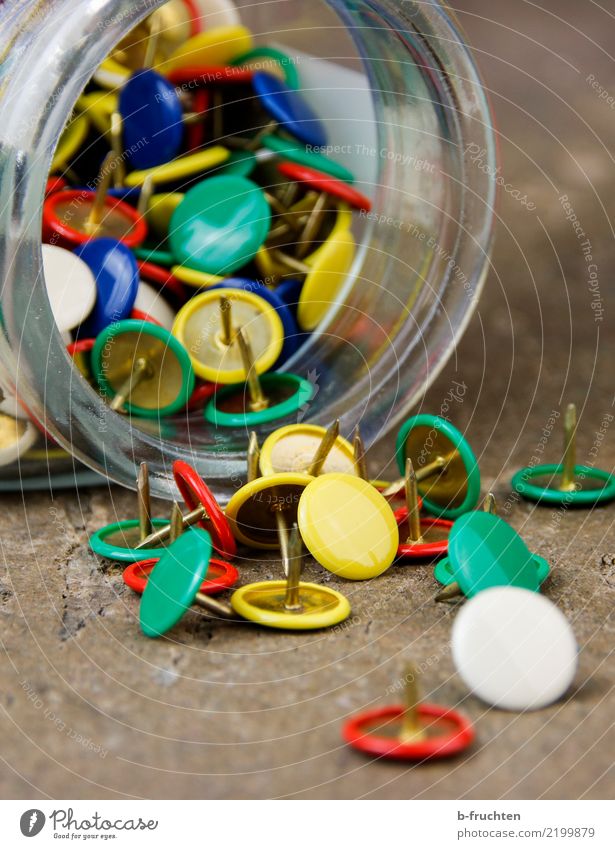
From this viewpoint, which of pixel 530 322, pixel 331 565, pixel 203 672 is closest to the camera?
pixel 203 672

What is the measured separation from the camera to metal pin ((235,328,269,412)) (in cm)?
126

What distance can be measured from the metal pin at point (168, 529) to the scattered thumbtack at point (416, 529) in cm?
22

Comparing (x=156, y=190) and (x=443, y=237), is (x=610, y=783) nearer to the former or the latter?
(x=443, y=237)

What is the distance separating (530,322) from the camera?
1.78 meters

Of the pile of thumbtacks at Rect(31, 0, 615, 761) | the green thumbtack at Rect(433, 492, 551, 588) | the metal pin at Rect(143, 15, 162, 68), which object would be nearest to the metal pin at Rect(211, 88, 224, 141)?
the pile of thumbtacks at Rect(31, 0, 615, 761)

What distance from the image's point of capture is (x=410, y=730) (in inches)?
29.9

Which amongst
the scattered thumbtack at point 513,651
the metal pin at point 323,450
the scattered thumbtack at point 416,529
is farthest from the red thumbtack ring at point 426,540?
the scattered thumbtack at point 513,651

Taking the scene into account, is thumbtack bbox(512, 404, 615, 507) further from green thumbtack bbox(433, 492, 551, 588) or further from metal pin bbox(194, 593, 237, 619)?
metal pin bbox(194, 593, 237, 619)

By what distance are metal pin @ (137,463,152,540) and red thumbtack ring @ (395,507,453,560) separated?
27 centimetres

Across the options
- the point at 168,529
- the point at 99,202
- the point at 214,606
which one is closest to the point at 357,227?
the point at 99,202

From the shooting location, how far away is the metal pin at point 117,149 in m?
1.35

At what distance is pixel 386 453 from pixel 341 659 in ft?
1.76

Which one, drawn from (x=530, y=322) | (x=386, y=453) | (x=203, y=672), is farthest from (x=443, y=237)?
(x=203, y=672)

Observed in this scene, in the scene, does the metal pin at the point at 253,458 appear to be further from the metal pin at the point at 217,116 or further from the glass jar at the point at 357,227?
the metal pin at the point at 217,116
